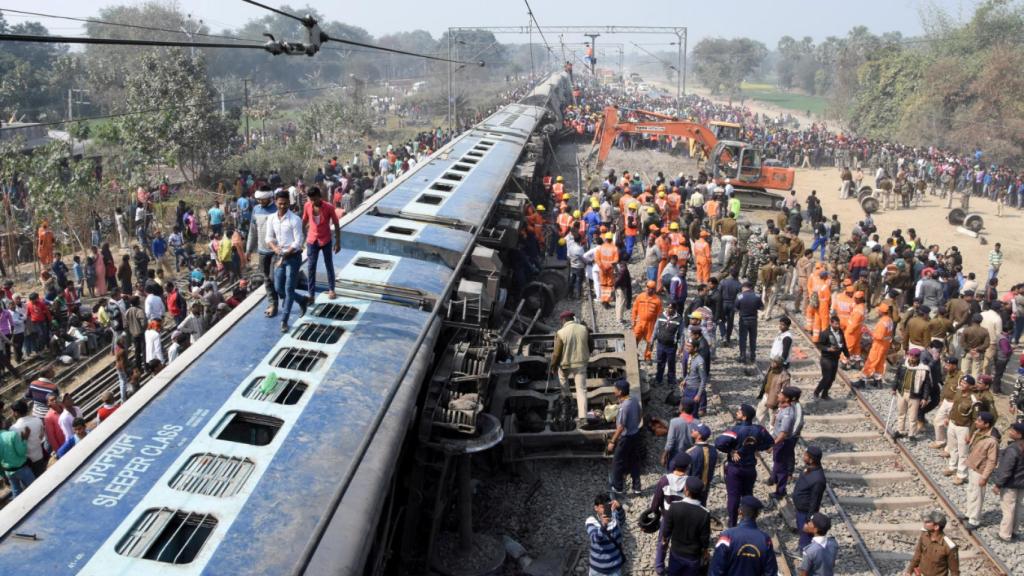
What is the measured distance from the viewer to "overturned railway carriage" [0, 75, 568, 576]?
5.20 metres

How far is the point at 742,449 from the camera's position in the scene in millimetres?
8562

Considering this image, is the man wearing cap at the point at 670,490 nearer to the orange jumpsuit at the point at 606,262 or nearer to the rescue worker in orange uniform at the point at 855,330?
the rescue worker in orange uniform at the point at 855,330

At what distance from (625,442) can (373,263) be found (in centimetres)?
403

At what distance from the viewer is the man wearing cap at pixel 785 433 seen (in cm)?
916

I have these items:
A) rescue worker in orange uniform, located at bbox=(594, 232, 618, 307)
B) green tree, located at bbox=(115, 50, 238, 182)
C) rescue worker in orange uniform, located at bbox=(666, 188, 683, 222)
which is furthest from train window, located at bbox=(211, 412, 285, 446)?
green tree, located at bbox=(115, 50, 238, 182)

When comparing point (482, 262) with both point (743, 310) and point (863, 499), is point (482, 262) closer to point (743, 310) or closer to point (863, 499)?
point (743, 310)

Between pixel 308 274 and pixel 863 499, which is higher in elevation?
pixel 308 274

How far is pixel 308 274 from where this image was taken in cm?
927

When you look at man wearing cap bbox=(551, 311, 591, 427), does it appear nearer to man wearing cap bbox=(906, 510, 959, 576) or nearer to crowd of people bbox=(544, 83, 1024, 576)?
crowd of people bbox=(544, 83, 1024, 576)

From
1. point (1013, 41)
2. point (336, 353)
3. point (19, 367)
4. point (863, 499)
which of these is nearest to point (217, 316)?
point (19, 367)

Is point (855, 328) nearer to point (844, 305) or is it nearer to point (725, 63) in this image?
point (844, 305)

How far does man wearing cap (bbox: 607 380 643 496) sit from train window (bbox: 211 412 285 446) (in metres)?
3.97

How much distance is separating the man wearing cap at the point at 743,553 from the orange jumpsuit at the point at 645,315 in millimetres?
5939

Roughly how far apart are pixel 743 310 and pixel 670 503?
224 inches
